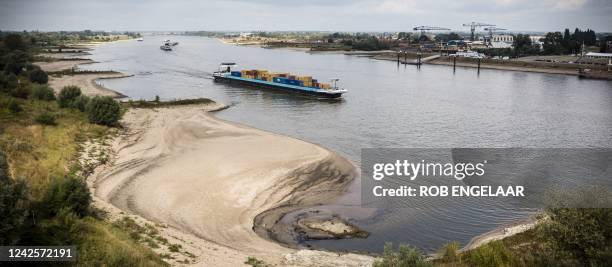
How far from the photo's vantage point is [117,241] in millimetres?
13000

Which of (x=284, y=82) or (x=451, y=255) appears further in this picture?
(x=284, y=82)

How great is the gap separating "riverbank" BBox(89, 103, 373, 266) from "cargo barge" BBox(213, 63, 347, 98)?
20128 millimetres

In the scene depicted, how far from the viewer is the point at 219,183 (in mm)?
21219

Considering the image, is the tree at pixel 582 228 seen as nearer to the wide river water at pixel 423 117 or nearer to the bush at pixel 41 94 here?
the wide river water at pixel 423 117

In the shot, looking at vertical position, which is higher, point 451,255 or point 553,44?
point 553,44

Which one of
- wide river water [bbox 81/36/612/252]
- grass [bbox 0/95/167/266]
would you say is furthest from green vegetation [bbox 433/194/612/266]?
grass [bbox 0/95/167/266]

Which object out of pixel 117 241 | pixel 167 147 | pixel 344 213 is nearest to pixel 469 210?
pixel 344 213

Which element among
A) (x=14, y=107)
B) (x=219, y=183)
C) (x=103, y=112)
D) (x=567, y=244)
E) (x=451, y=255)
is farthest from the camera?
(x=103, y=112)

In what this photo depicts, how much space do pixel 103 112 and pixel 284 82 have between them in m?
27.8

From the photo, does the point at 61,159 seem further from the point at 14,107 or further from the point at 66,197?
the point at 14,107

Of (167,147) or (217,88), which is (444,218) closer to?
(167,147)

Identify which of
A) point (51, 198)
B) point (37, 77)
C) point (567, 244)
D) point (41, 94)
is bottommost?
point (567, 244)

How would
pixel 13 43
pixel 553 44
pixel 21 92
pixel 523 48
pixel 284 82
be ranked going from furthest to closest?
pixel 523 48 → pixel 553 44 → pixel 13 43 → pixel 284 82 → pixel 21 92

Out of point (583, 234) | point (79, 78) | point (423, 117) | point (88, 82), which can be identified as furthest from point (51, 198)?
point (79, 78)
